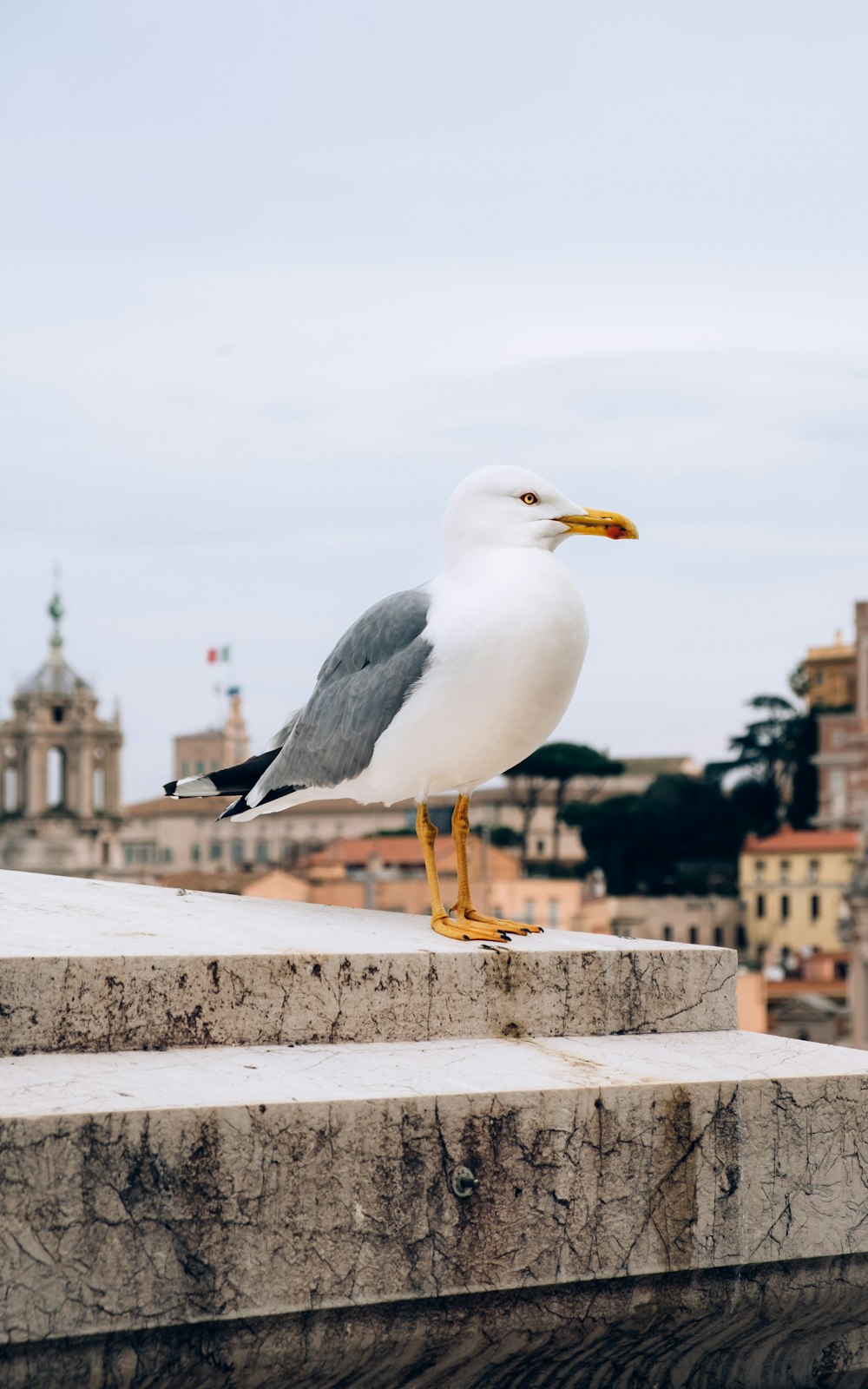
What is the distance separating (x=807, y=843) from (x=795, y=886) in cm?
167

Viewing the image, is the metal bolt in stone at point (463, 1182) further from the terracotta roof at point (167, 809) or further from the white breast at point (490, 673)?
the terracotta roof at point (167, 809)

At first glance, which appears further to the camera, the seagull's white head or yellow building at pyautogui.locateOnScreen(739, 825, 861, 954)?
yellow building at pyautogui.locateOnScreen(739, 825, 861, 954)

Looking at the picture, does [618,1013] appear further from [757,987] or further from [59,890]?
[757,987]

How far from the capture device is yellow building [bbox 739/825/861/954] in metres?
73.3

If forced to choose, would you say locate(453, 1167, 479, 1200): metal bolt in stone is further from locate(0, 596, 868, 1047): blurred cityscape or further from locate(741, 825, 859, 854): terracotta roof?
locate(741, 825, 859, 854): terracotta roof

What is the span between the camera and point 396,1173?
515 cm

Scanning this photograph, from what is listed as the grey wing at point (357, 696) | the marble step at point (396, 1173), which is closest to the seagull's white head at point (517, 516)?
the grey wing at point (357, 696)

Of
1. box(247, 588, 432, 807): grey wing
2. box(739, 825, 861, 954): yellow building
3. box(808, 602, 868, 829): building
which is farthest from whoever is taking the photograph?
box(739, 825, 861, 954): yellow building

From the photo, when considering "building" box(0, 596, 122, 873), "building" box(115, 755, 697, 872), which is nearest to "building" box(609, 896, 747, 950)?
"building" box(115, 755, 697, 872)

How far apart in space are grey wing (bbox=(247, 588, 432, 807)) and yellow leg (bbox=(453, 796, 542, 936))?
0.35 m

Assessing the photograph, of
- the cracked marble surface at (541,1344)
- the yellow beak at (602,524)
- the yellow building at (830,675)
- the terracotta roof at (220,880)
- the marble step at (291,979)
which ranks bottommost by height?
the terracotta roof at (220,880)

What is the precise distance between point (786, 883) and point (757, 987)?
1094 inches

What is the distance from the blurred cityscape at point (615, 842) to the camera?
6581 centimetres

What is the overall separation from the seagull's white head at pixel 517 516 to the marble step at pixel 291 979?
1.28 m
